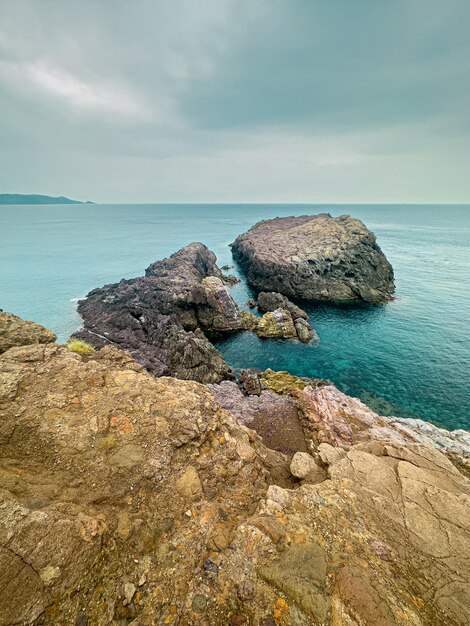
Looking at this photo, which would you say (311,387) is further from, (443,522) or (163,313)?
(163,313)

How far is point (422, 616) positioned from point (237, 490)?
6064 millimetres

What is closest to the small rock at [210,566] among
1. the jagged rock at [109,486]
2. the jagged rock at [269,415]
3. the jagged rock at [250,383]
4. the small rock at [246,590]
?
the jagged rock at [109,486]

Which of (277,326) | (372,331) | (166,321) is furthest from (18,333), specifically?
(372,331)

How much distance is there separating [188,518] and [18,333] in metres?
11.3

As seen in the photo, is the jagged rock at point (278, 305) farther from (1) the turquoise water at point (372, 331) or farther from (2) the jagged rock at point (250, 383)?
(2) the jagged rock at point (250, 383)

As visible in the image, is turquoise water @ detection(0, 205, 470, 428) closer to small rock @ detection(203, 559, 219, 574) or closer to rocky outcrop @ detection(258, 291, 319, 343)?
rocky outcrop @ detection(258, 291, 319, 343)

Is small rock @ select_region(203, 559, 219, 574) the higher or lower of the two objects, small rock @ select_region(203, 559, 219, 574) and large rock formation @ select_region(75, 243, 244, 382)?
the higher

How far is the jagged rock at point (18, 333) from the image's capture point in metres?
12.8

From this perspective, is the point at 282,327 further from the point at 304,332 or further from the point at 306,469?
the point at 306,469

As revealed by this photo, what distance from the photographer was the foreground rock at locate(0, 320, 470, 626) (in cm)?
695

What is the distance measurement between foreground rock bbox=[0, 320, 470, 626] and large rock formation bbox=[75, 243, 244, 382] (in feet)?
55.1

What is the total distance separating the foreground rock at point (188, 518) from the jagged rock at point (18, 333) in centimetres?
92

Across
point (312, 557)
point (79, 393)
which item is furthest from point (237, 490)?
point (79, 393)

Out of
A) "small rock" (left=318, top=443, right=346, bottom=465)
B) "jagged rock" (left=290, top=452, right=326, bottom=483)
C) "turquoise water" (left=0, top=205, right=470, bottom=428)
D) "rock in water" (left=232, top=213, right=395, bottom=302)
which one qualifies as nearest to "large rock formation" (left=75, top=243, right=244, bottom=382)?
"turquoise water" (left=0, top=205, right=470, bottom=428)
